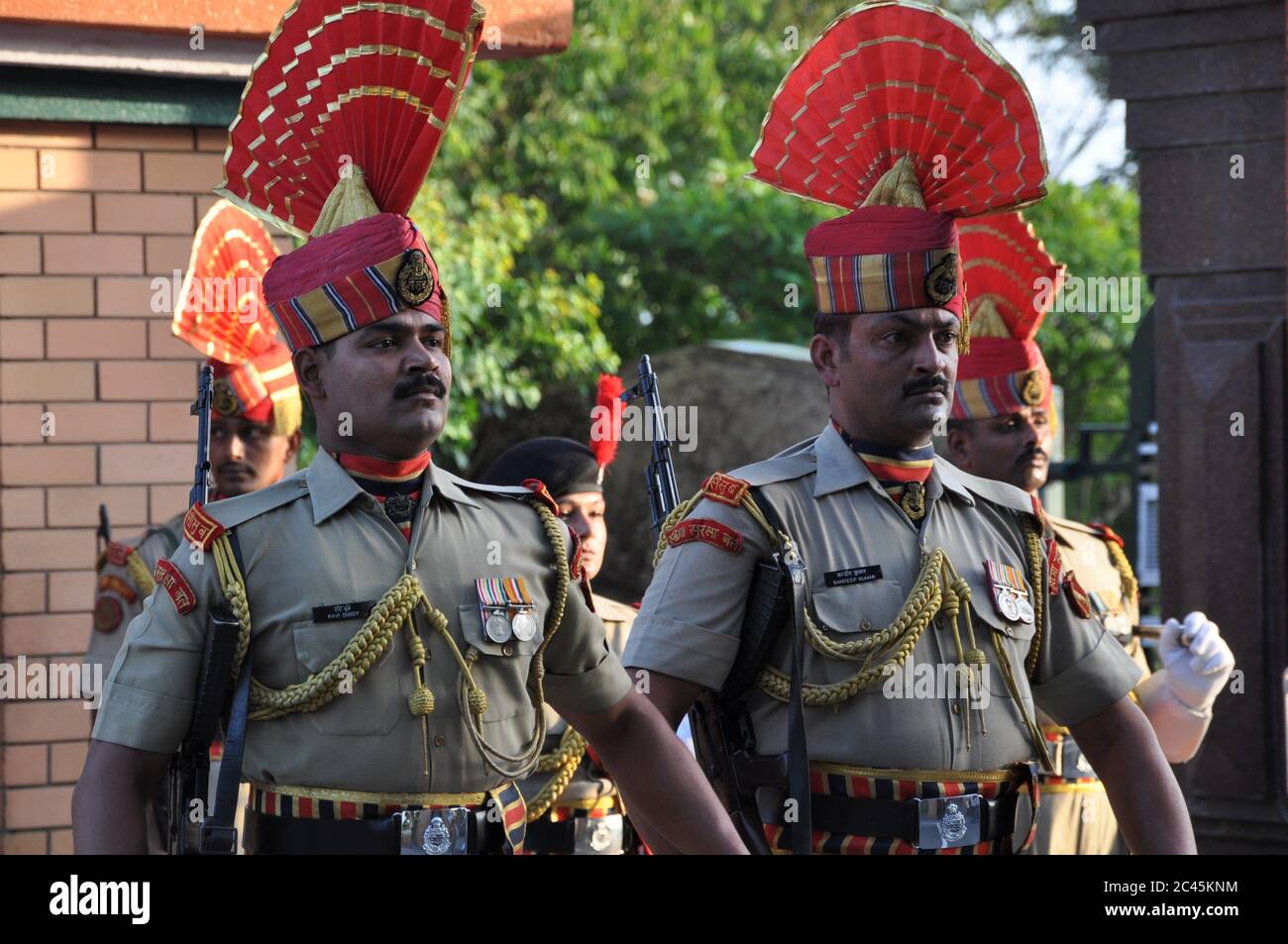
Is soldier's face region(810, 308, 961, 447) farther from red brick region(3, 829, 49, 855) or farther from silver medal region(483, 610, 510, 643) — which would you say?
red brick region(3, 829, 49, 855)

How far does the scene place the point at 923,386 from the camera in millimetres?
3648

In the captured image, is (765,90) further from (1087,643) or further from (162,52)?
(1087,643)

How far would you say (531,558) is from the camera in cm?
331

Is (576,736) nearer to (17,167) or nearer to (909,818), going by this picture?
(909,818)

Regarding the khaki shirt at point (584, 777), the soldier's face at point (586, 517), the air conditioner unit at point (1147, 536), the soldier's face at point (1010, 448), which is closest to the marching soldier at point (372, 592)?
the khaki shirt at point (584, 777)

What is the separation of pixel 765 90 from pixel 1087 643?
1247 cm

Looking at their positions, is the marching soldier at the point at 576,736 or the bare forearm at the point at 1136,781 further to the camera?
the marching soldier at the point at 576,736

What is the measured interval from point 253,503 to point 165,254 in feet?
10.00

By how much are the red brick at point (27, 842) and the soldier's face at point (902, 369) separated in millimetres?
Result: 3404

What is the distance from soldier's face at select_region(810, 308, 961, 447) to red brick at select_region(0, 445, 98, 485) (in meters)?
3.09

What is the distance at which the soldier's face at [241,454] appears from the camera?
546 cm

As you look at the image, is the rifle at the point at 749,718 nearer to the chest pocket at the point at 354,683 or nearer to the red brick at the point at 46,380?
the chest pocket at the point at 354,683

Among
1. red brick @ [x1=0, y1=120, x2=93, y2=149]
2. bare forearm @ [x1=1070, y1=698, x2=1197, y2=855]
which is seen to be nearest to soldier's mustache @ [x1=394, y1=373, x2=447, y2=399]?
bare forearm @ [x1=1070, y1=698, x2=1197, y2=855]

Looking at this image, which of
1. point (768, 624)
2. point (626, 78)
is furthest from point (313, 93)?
point (626, 78)
